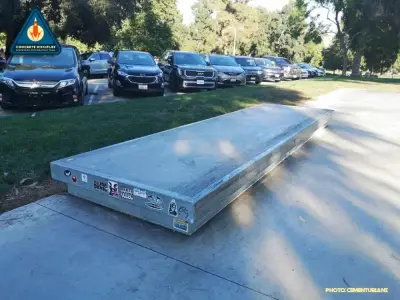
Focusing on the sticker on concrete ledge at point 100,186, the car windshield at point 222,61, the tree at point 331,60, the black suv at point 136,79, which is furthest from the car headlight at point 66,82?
the tree at point 331,60

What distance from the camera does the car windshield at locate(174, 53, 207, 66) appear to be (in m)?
15.2

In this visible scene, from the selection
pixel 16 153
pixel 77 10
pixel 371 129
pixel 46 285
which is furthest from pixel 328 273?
pixel 77 10

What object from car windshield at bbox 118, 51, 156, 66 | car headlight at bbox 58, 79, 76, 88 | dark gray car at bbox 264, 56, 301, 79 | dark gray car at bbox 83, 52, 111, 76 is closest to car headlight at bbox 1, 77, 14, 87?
car headlight at bbox 58, 79, 76, 88

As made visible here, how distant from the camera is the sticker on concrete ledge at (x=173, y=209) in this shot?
2.81m

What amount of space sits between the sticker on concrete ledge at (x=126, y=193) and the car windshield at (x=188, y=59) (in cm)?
1246

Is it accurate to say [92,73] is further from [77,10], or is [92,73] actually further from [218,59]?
[218,59]

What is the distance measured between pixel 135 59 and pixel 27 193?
10009 mm

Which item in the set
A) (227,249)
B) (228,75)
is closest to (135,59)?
(228,75)

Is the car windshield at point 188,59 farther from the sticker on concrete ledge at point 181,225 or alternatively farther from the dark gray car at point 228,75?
the sticker on concrete ledge at point 181,225

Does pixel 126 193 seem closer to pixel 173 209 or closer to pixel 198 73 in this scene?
pixel 173 209

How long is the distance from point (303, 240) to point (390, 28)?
127 feet

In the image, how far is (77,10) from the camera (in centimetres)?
2380

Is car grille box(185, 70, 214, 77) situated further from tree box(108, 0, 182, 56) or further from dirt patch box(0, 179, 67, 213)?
tree box(108, 0, 182, 56)

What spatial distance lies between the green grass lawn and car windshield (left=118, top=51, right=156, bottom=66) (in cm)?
364
